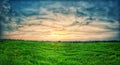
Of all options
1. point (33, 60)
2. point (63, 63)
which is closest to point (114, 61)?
point (63, 63)

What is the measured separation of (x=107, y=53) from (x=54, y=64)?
4.03 metres

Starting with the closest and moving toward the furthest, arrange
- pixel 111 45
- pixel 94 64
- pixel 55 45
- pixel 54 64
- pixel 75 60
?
1. pixel 94 64
2. pixel 54 64
3. pixel 75 60
4. pixel 55 45
5. pixel 111 45

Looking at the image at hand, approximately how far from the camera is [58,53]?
13.4m

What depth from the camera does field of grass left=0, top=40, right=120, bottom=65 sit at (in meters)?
11.3

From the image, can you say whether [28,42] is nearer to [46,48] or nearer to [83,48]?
[46,48]

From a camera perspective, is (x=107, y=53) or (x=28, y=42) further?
(x=28, y=42)

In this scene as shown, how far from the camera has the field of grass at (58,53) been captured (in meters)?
11.3

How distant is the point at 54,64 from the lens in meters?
11.1

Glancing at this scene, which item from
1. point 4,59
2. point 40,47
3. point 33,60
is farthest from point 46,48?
point 4,59

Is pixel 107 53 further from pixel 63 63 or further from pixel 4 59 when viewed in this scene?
pixel 4 59

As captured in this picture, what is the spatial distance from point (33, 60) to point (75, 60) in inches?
78.5

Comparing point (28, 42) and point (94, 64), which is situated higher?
point (28, 42)

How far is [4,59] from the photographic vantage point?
1101 cm

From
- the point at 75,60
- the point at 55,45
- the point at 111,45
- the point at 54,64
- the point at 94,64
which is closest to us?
the point at 94,64
